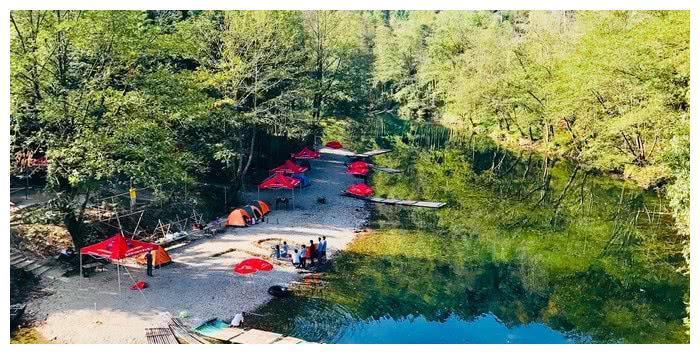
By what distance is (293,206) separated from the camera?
37.3 meters

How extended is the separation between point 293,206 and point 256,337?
17.8 metres

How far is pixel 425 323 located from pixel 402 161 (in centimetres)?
3553

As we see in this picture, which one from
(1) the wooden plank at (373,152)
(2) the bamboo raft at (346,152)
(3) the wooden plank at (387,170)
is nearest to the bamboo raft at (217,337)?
(3) the wooden plank at (387,170)

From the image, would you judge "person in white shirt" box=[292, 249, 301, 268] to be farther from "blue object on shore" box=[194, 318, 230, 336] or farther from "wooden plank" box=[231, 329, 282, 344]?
"wooden plank" box=[231, 329, 282, 344]

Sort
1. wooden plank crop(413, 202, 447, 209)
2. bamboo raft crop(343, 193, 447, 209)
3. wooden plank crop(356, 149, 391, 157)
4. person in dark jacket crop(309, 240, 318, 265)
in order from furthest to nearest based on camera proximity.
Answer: wooden plank crop(356, 149, 391, 157)
bamboo raft crop(343, 193, 447, 209)
wooden plank crop(413, 202, 447, 209)
person in dark jacket crop(309, 240, 318, 265)

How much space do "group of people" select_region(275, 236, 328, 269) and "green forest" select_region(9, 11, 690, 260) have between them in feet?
18.9

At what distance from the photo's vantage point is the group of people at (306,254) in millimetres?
26922

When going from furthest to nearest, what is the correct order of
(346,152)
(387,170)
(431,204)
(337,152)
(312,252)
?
1. (346,152)
2. (337,152)
3. (387,170)
4. (431,204)
5. (312,252)

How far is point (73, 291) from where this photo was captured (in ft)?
74.6

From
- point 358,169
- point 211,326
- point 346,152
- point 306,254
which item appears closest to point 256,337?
point 211,326

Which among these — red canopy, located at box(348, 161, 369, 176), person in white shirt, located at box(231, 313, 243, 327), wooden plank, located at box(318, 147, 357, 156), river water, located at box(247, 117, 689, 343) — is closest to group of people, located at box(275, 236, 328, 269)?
river water, located at box(247, 117, 689, 343)

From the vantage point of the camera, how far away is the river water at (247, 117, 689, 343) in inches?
872

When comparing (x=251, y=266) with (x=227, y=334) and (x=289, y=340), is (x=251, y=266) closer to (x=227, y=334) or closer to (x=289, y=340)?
(x=227, y=334)
